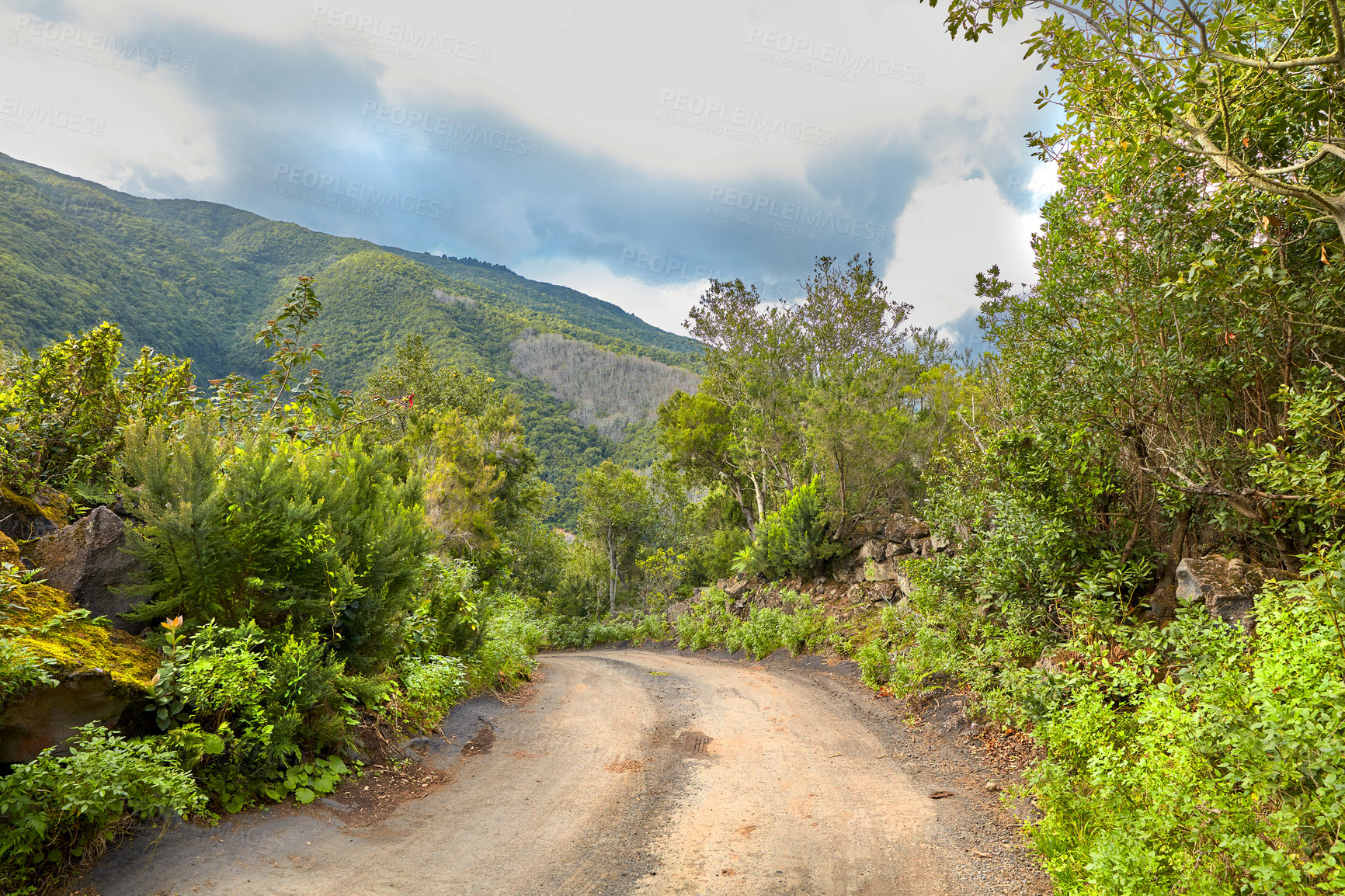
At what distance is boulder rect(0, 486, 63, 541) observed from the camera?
484 centimetres

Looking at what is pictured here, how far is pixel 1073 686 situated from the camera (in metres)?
5.43

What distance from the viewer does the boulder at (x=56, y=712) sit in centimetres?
312

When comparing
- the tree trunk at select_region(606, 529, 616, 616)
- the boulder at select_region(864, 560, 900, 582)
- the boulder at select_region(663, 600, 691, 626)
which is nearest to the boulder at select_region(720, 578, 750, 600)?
the boulder at select_region(663, 600, 691, 626)

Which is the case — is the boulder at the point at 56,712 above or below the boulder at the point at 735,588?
above

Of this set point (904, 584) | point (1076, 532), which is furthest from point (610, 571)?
point (1076, 532)

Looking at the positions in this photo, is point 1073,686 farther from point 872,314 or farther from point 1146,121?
point 872,314

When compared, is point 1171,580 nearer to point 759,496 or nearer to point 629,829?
point 629,829

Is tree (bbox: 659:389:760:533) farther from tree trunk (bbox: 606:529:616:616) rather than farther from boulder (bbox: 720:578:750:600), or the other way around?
tree trunk (bbox: 606:529:616:616)

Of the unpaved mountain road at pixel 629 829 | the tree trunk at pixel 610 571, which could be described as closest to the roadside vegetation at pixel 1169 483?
the unpaved mountain road at pixel 629 829

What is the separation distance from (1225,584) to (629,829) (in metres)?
5.36

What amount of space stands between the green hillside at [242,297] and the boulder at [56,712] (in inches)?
913

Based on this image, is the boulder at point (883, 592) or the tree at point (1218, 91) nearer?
the tree at point (1218, 91)

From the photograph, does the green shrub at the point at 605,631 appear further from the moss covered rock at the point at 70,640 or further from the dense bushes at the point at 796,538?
the moss covered rock at the point at 70,640

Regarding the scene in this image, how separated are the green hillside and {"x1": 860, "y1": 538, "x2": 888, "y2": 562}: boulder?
12619mm
